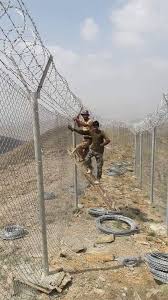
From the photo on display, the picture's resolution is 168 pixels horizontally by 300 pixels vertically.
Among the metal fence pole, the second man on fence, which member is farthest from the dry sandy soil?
the second man on fence

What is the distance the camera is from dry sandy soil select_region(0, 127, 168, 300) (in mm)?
5641

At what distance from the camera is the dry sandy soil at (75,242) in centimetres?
564

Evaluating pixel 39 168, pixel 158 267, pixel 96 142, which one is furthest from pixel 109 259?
pixel 96 142

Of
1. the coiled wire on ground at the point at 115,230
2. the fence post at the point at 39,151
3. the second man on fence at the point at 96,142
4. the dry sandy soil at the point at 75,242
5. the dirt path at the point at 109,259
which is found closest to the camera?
the fence post at the point at 39,151

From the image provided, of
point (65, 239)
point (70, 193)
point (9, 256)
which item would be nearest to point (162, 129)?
point (70, 193)

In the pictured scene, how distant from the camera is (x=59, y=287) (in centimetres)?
547

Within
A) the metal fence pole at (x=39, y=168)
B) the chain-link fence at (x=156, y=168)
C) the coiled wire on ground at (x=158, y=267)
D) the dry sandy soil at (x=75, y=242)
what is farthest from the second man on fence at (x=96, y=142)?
the metal fence pole at (x=39, y=168)

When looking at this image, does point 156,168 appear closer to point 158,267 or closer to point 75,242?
point 75,242

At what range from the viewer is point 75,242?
7625mm

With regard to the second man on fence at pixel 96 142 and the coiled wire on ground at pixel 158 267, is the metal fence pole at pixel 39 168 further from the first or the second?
the second man on fence at pixel 96 142

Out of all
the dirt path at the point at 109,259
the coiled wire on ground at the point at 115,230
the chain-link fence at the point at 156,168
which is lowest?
the dirt path at the point at 109,259

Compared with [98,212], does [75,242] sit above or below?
below

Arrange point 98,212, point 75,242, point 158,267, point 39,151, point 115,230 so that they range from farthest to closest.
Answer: point 98,212, point 115,230, point 75,242, point 158,267, point 39,151

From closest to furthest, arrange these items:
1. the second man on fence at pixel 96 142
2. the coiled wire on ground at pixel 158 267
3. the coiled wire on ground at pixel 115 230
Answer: the coiled wire on ground at pixel 158 267 → the coiled wire on ground at pixel 115 230 → the second man on fence at pixel 96 142
